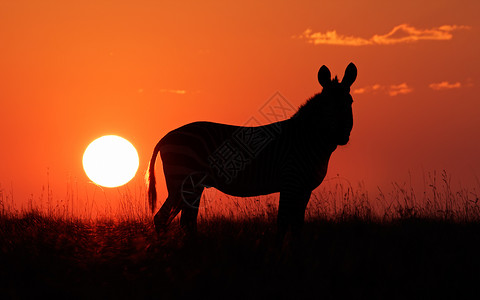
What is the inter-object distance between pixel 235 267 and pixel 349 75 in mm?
3705

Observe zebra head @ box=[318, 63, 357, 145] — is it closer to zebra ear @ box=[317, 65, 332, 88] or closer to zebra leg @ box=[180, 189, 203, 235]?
zebra ear @ box=[317, 65, 332, 88]

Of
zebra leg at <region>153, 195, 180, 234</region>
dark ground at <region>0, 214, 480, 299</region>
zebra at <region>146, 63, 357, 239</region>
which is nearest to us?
dark ground at <region>0, 214, 480, 299</region>

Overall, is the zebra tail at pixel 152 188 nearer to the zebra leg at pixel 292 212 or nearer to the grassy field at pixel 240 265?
the grassy field at pixel 240 265

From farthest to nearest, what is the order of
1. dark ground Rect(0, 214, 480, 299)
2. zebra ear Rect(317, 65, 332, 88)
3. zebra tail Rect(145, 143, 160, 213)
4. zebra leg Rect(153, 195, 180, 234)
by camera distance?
zebra tail Rect(145, 143, 160, 213) < zebra leg Rect(153, 195, 180, 234) < zebra ear Rect(317, 65, 332, 88) < dark ground Rect(0, 214, 480, 299)

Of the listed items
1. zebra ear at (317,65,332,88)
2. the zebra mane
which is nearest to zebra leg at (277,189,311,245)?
the zebra mane

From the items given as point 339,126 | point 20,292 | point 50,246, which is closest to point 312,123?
point 339,126

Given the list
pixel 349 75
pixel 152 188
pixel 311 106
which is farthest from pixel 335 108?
pixel 152 188

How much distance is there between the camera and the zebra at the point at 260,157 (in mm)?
7488

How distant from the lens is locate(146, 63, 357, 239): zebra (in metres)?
7.49

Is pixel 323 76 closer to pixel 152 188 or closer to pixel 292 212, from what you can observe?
pixel 292 212

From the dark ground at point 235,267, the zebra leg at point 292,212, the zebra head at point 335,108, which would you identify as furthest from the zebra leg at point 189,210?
the zebra head at point 335,108

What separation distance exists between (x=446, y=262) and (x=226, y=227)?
10.7 feet

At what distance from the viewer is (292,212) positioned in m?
7.42

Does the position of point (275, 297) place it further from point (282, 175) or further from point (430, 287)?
point (282, 175)
